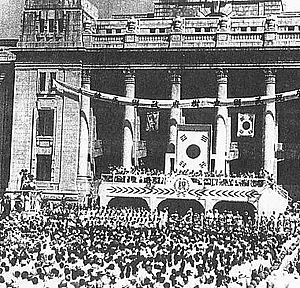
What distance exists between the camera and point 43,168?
Answer: 7112 centimetres

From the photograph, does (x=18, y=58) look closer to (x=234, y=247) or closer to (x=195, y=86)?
(x=195, y=86)

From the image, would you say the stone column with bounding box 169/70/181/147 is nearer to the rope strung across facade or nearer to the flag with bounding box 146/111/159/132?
the rope strung across facade

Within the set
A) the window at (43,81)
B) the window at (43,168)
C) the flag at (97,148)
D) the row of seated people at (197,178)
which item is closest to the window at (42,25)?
the window at (43,81)

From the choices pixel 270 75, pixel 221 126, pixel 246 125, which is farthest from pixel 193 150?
pixel 270 75

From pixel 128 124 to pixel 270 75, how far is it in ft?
49.2

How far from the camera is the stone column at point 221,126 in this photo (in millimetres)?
65625

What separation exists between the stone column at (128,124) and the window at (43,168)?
844cm

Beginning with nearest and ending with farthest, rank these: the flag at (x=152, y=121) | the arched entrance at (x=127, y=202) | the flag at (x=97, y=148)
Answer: the arched entrance at (x=127, y=202), the flag at (x=97, y=148), the flag at (x=152, y=121)

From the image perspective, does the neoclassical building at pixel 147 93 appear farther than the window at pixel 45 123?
No

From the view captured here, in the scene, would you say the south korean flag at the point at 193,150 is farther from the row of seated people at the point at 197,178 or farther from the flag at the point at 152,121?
the flag at the point at 152,121

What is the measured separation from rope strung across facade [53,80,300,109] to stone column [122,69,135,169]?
1.77m

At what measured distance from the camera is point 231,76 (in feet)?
232

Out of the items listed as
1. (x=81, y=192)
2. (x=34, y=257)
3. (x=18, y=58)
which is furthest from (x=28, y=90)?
(x=34, y=257)

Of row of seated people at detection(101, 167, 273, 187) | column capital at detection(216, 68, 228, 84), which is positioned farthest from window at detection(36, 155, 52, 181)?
column capital at detection(216, 68, 228, 84)
